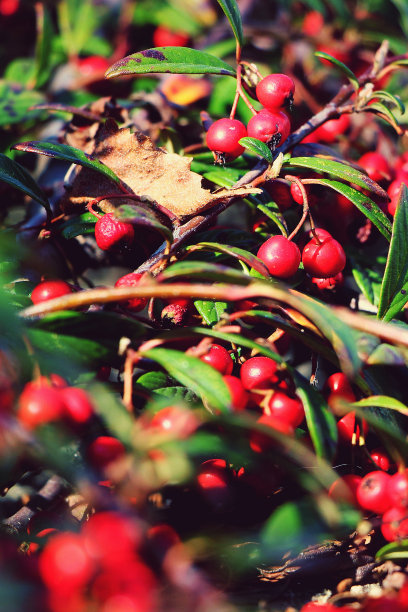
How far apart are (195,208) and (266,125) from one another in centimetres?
26

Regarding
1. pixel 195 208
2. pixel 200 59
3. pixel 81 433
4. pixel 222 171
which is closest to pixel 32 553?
pixel 81 433

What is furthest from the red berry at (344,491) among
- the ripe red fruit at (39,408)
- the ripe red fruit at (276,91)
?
the ripe red fruit at (276,91)

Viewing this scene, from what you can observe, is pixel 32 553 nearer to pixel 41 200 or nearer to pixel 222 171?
pixel 41 200

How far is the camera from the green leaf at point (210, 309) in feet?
4.08

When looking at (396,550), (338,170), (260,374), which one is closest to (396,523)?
(396,550)

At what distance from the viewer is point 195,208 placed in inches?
51.0

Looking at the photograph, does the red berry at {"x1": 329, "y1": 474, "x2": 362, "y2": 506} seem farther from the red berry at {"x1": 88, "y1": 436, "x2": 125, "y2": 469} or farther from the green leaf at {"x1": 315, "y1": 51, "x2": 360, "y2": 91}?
the green leaf at {"x1": 315, "y1": 51, "x2": 360, "y2": 91}

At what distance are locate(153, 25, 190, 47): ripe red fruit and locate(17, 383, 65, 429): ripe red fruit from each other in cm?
229

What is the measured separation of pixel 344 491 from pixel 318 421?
0.15m

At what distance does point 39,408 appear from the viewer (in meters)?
0.85

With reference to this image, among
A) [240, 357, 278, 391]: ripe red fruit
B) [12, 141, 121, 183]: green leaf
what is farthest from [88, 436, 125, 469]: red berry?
[12, 141, 121, 183]: green leaf

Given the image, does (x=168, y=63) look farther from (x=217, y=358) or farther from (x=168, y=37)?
(x=168, y=37)

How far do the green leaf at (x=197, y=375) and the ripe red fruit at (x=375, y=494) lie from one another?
32cm

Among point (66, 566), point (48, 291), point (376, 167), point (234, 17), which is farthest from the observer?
point (376, 167)
